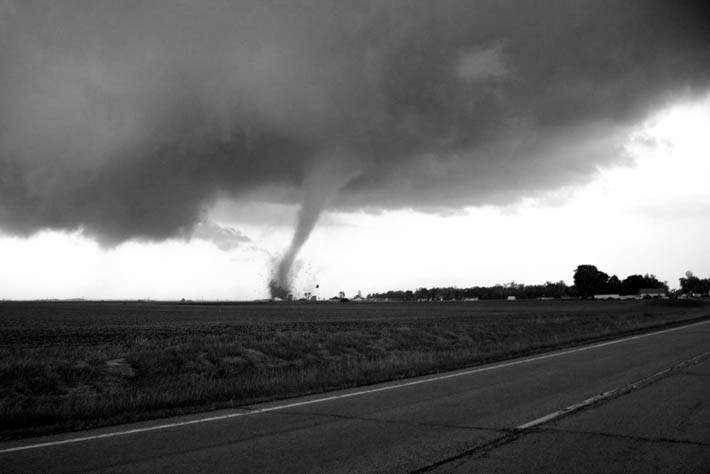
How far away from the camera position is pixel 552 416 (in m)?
9.18

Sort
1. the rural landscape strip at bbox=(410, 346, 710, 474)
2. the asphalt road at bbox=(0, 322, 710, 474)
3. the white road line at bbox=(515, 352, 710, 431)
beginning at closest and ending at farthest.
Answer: the asphalt road at bbox=(0, 322, 710, 474), the rural landscape strip at bbox=(410, 346, 710, 474), the white road line at bbox=(515, 352, 710, 431)

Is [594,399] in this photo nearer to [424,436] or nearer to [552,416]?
[552,416]

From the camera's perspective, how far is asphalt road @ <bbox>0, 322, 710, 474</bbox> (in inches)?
257

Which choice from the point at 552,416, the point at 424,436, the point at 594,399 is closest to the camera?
the point at 424,436

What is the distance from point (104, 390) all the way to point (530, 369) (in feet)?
41.5

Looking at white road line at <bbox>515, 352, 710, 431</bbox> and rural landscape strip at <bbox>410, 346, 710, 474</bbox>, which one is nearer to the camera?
rural landscape strip at <bbox>410, 346, 710, 474</bbox>

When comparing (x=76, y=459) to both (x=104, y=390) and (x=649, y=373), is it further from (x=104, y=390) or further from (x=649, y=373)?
(x=649, y=373)

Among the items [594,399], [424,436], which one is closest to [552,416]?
[594,399]

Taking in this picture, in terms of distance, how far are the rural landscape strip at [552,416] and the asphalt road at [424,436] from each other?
0.04m

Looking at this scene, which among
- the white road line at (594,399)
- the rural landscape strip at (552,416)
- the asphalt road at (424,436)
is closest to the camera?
the asphalt road at (424,436)

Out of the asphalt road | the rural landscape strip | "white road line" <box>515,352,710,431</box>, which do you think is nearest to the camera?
the asphalt road

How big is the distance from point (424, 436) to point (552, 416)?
2715 millimetres

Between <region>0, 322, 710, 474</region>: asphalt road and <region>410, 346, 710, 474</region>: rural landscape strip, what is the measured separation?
1.6 inches

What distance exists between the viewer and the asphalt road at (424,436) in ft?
21.4
